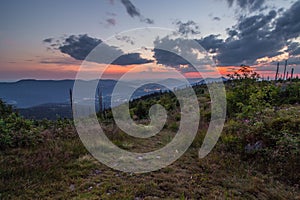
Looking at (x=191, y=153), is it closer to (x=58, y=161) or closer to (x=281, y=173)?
(x=281, y=173)

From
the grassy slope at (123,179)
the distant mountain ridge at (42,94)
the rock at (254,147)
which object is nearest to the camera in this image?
the grassy slope at (123,179)

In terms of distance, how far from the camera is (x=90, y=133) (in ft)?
26.3

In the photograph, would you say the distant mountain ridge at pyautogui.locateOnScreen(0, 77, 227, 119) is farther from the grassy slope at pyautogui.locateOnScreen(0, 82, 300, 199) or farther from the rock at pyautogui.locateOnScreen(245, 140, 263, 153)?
the rock at pyautogui.locateOnScreen(245, 140, 263, 153)

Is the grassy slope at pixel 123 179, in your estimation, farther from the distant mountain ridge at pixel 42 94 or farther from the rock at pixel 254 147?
the distant mountain ridge at pixel 42 94

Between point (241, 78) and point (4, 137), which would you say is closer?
point (4, 137)

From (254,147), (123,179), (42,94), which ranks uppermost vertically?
(254,147)

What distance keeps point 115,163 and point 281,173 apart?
454 centimetres

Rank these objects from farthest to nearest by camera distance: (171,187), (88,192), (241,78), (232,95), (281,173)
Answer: (232,95), (241,78), (281,173), (171,187), (88,192)

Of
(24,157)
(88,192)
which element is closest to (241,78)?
(88,192)

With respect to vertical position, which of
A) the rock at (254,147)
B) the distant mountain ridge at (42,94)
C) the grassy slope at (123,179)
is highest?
the rock at (254,147)

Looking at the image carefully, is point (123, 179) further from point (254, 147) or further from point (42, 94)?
point (42, 94)

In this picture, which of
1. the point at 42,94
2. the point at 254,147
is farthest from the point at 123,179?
the point at 42,94

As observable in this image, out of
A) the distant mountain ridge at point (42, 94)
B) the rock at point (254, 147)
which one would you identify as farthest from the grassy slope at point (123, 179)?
the distant mountain ridge at point (42, 94)

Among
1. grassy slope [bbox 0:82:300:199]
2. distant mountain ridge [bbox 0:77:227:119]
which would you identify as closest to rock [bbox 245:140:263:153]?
grassy slope [bbox 0:82:300:199]
